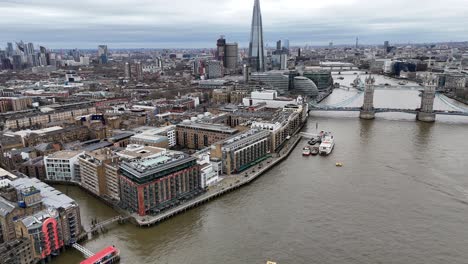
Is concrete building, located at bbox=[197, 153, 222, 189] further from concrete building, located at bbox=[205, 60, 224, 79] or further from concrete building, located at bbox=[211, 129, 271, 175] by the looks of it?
concrete building, located at bbox=[205, 60, 224, 79]

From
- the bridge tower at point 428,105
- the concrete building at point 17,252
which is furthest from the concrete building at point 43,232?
the bridge tower at point 428,105

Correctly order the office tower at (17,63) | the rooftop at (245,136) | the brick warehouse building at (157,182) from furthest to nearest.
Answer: the office tower at (17,63), the rooftop at (245,136), the brick warehouse building at (157,182)

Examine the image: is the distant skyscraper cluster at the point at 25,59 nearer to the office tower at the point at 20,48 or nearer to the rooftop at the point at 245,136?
the office tower at the point at 20,48

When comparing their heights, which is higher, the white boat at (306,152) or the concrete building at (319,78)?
the concrete building at (319,78)

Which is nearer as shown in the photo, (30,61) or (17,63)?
(17,63)

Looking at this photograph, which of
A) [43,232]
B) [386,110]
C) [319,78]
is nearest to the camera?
[43,232]

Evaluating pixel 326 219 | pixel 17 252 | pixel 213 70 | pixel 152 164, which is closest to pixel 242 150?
pixel 152 164

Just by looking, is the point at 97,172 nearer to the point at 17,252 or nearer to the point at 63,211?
the point at 63,211
